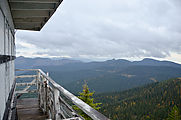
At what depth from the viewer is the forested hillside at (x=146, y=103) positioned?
95750mm

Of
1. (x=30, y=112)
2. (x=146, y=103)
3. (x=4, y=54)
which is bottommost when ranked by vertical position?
(x=146, y=103)

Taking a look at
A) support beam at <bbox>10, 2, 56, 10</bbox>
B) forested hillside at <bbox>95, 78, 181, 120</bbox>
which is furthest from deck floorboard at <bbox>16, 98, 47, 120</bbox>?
forested hillside at <bbox>95, 78, 181, 120</bbox>

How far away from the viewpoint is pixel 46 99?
4.63 meters

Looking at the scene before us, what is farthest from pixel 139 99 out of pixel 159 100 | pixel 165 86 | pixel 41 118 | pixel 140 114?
pixel 41 118

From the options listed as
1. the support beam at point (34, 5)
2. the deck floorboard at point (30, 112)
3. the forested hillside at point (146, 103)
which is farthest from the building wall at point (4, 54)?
the forested hillside at point (146, 103)

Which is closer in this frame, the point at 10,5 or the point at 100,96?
the point at 10,5

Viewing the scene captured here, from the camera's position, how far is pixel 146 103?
114 meters

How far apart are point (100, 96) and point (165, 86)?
60.2 m

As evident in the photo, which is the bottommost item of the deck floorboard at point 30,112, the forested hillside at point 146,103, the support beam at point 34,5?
the forested hillside at point 146,103

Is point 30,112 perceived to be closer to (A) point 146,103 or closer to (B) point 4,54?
(B) point 4,54

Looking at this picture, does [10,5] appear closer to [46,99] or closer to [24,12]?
[24,12]

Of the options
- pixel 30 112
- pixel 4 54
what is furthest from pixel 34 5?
pixel 30 112

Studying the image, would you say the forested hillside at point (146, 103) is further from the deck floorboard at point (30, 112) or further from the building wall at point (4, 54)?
the building wall at point (4, 54)

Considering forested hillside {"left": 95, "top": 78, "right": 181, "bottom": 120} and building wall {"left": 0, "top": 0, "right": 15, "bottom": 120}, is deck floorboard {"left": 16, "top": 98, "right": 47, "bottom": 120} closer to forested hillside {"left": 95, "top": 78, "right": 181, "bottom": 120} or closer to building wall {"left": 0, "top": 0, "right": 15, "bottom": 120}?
building wall {"left": 0, "top": 0, "right": 15, "bottom": 120}
